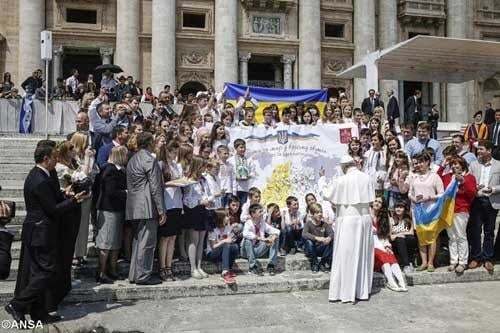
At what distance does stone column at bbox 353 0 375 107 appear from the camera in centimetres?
3222

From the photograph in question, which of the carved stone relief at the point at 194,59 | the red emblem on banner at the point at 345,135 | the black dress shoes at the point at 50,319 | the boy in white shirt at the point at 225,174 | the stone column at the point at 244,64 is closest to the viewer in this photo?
the black dress shoes at the point at 50,319

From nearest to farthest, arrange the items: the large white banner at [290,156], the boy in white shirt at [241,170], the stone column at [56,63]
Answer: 1. the boy in white shirt at [241,170]
2. the large white banner at [290,156]
3. the stone column at [56,63]

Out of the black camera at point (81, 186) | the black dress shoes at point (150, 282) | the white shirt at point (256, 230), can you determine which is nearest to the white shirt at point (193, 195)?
the white shirt at point (256, 230)

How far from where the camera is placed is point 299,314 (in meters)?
6.73

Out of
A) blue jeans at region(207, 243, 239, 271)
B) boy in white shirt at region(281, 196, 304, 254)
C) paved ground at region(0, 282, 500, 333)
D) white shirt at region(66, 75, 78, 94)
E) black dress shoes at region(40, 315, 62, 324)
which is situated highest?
white shirt at region(66, 75, 78, 94)

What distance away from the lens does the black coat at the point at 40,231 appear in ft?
19.3

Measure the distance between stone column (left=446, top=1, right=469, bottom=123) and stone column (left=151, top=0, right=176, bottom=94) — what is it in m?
17.9

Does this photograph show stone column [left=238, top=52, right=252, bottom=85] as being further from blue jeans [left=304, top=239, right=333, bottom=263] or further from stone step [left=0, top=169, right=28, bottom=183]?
blue jeans [left=304, top=239, right=333, bottom=263]

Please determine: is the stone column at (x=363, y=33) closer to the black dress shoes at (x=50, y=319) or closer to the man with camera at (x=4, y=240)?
the black dress shoes at (x=50, y=319)

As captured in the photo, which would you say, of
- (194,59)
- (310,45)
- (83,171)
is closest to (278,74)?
(310,45)

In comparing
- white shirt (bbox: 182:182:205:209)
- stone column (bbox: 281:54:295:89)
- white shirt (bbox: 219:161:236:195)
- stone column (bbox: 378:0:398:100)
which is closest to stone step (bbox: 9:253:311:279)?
white shirt (bbox: 182:182:205:209)

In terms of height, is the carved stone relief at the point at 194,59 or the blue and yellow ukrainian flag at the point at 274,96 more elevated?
the carved stone relief at the point at 194,59

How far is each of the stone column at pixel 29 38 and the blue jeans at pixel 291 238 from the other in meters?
21.8

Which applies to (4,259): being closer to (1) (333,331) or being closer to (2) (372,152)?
(1) (333,331)
